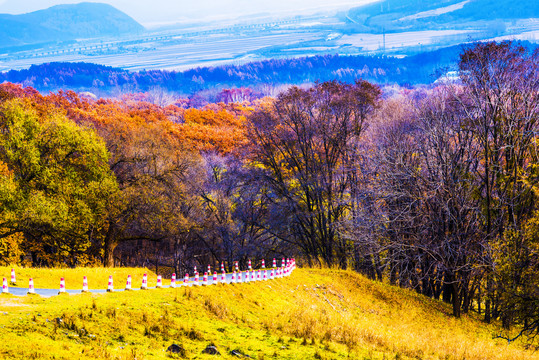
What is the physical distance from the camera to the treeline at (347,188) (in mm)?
27031

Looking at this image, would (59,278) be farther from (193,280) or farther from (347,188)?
(347,188)

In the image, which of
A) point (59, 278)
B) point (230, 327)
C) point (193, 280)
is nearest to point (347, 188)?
point (193, 280)

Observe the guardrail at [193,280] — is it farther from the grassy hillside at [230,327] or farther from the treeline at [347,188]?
the treeline at [347,188]

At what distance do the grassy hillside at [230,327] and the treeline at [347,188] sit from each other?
3.39m

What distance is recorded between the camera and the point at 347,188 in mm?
43156

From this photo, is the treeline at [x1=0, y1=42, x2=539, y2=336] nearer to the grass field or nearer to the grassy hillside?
the grassy hillside

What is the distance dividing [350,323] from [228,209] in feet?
99.5

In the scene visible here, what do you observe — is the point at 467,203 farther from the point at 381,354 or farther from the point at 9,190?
the point at 9,190

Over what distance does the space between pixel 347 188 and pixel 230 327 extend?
27.7m

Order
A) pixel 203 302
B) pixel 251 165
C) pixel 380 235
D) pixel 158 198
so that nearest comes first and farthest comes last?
pixel 203 302
pixel 380 235
pixel 158 198
pixel 251 165

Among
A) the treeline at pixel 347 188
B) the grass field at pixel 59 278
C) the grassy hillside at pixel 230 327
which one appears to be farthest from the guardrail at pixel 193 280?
the treeline at pixel 347 188

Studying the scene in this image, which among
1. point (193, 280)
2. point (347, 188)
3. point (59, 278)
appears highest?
point (59, 278)

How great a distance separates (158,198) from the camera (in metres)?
38.3

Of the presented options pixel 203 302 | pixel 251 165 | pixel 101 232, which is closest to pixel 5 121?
pixel 101 232
